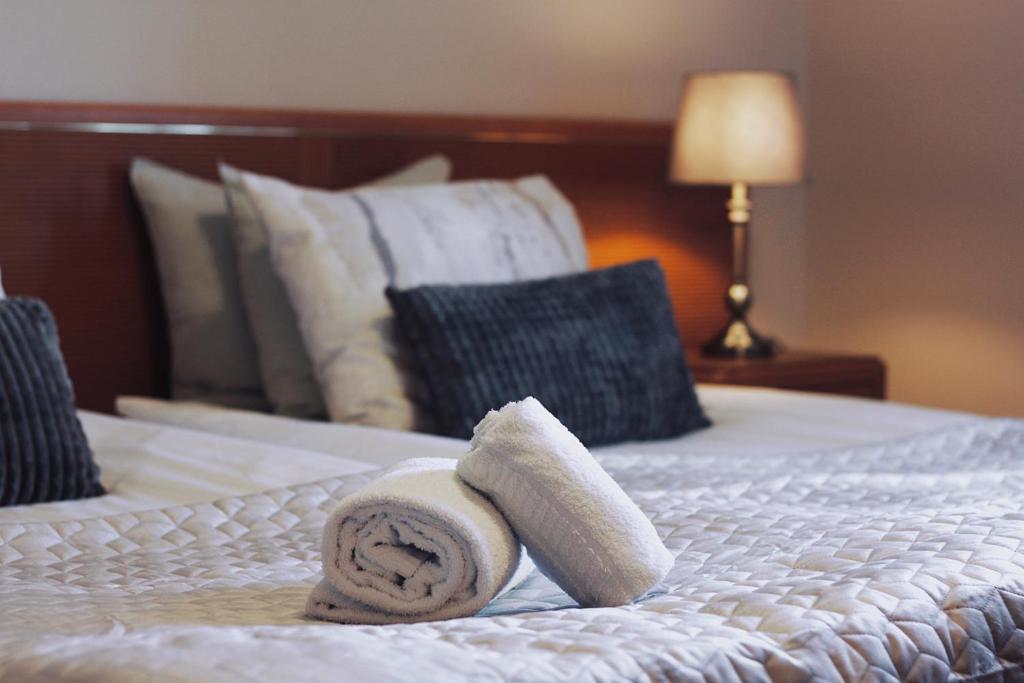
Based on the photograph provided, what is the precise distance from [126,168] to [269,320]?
1.37 ft

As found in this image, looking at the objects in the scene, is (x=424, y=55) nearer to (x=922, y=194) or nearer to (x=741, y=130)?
(x=741, y=130)

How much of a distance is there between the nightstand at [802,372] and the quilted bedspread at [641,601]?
1205 mm

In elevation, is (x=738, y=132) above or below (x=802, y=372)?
above

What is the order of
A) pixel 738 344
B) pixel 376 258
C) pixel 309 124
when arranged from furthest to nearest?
pixel 738 344 < pixel 309 124 < pixel 376 258

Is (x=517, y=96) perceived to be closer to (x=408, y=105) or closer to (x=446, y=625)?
(x=408, y=105)

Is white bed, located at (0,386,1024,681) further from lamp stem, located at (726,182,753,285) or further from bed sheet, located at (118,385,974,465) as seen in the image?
lamp stem, located at (726,182,753,285)

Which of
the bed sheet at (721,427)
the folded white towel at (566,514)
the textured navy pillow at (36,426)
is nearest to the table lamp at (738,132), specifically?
the bed sheet at (721,427)

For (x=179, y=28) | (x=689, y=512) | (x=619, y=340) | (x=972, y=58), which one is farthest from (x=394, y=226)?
Answer: (x=972, y=58)

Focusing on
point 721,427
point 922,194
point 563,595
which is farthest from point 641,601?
point 922,194

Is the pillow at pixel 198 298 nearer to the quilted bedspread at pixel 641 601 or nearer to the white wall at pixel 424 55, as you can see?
the white wall at pixel 424 55

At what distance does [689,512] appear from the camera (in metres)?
1.60

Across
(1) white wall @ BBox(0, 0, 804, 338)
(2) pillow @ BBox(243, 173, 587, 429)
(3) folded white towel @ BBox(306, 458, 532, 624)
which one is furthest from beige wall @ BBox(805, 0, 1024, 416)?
(3) folded white towel @ BBox(306, 458, 532, 624)

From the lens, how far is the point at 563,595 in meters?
1.31

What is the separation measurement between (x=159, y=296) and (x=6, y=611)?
155cm
